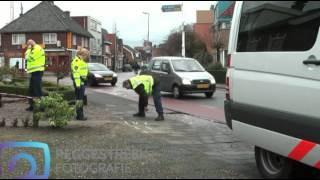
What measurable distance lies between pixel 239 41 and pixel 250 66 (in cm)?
52

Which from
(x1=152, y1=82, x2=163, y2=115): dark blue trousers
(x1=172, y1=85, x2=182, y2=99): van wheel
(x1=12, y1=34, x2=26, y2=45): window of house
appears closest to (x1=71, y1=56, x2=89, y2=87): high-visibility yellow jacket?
(x1=152, y1=82, x2=163, y2=115): dark blue trousers

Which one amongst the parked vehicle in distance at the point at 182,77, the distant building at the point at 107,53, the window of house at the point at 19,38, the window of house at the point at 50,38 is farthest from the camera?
the distant building at the point at 107,53

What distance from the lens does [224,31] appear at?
53.2m

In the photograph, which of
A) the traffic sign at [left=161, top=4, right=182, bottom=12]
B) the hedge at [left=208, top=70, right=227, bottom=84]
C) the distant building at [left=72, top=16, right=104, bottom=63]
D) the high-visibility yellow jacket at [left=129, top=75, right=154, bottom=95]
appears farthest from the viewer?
the distant building at [left=72, top=16, right=104, bottom=63]

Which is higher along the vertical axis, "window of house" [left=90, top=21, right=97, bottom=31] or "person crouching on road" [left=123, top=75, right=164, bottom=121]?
"window of house" [left=90, top=21, right=97, bottom=31]

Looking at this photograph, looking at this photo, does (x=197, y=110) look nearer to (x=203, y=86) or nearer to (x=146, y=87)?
(x=146, y=87)

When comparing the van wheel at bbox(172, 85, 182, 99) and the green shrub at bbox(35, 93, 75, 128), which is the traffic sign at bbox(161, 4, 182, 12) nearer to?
the van wheel at bbox(172, 85, 182, 99)

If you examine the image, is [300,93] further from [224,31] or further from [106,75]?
[224,31]

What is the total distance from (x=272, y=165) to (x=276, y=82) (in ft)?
3.83

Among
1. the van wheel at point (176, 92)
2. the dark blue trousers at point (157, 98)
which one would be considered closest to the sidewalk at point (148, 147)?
the dark blue trousers at point (157, 98)

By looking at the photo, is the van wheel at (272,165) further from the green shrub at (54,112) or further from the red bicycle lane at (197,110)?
the red bicycle lane at (197,110)

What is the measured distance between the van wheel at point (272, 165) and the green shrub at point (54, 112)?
4658 mm

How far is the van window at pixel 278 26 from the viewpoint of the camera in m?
5.19

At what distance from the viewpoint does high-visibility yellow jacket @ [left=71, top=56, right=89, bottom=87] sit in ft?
40.8
